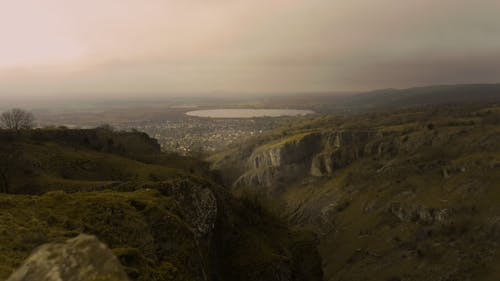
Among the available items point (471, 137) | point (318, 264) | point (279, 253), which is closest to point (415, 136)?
point (471, 137)

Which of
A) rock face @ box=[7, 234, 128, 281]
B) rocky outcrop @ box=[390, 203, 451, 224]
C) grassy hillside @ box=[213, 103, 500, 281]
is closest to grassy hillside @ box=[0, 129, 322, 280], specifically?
rock face @ box=[7, 234, 128, 281]

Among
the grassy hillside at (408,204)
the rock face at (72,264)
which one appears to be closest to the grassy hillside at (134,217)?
the rock face at (72,264)

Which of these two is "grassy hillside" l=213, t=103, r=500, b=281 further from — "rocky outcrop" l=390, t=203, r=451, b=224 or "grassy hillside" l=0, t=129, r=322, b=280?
"grassy hillside" l=0, t=129, r=322, b=280

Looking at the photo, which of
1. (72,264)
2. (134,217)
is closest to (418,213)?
(134,217)

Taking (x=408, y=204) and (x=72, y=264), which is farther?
(x=408, y=204)

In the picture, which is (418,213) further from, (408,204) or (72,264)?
(72,264)

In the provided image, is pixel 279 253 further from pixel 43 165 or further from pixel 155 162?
pixel 155 162

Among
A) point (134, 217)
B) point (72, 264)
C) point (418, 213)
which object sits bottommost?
point (418, 213)
